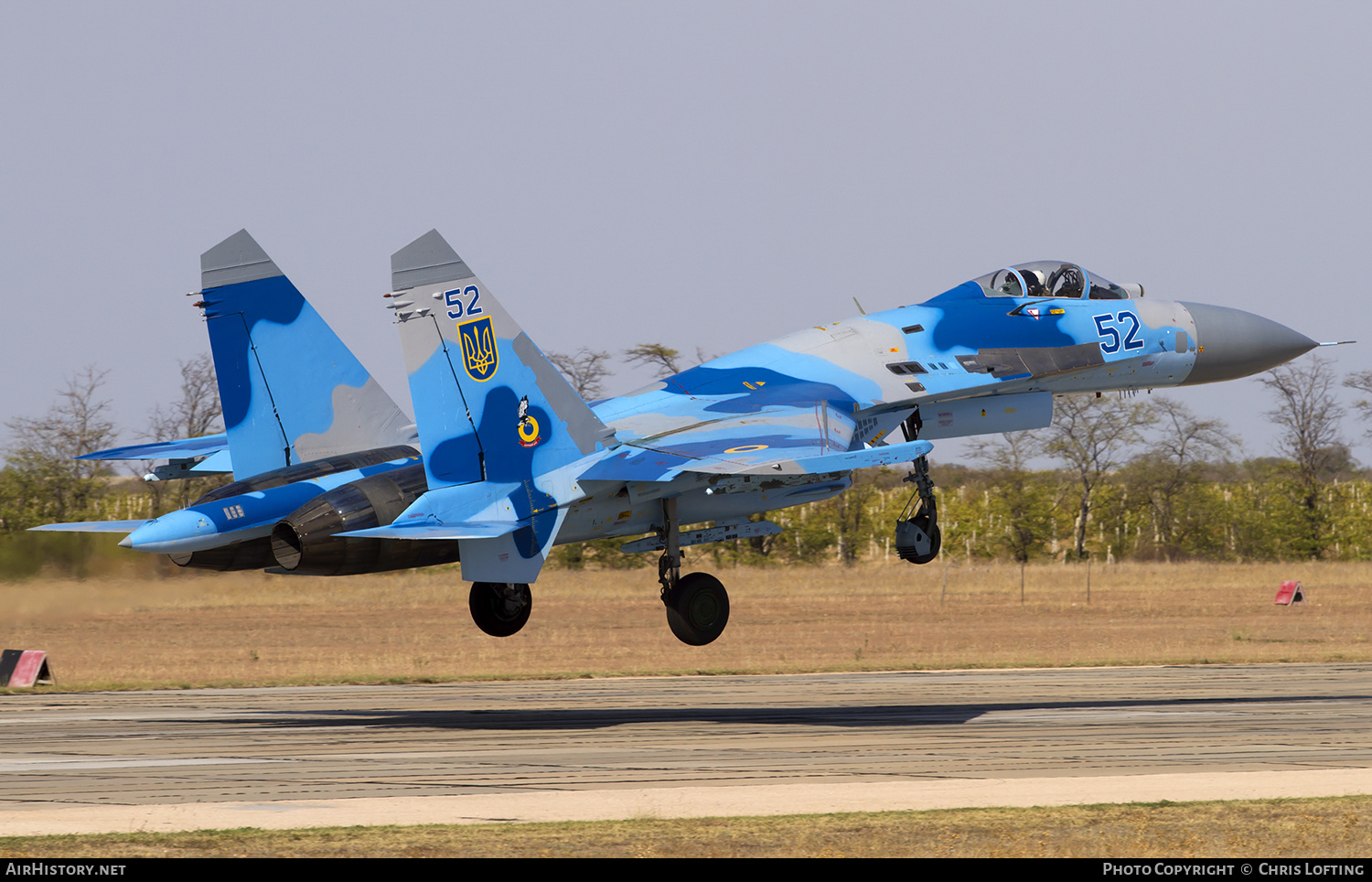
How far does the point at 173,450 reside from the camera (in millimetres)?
21875

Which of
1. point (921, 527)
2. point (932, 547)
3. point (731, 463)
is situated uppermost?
point (731, 463)

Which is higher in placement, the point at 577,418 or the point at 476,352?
the point at 476,352

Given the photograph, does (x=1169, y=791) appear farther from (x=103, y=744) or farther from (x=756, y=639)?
(x=756, y=639)

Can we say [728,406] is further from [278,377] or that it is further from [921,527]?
[278,377]

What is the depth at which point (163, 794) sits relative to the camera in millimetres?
12852

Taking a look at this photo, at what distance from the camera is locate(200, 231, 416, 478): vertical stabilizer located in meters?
19.7

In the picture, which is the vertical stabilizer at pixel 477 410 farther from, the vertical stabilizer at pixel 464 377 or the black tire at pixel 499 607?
the black tire at pixel 499 607

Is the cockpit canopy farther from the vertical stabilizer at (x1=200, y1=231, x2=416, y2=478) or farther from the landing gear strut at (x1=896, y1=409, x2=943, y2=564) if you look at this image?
the vertical stabilizer at (x1=200, y1=231, x2=416, y2=478)

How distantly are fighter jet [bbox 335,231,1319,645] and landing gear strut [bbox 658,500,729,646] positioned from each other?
2 cm

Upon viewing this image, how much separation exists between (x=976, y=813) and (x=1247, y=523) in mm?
63911

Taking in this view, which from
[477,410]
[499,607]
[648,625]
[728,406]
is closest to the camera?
[477,410]

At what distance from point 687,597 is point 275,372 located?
677cm

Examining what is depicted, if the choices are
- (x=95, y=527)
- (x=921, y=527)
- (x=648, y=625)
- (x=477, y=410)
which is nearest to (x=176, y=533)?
(x=95, y=527)

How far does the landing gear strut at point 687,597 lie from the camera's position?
17969mm
